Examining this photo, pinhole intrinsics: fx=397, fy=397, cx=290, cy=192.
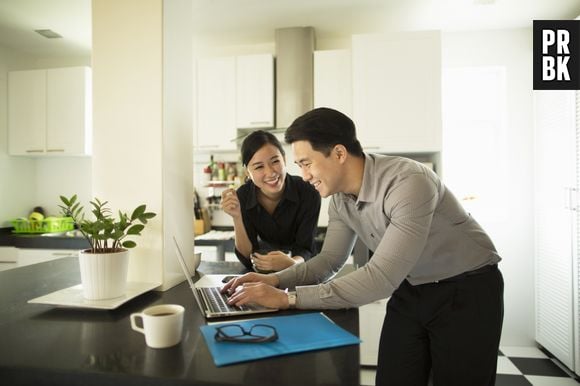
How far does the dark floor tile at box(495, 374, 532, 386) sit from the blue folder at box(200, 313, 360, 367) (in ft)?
7.24

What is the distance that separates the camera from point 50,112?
141 inches

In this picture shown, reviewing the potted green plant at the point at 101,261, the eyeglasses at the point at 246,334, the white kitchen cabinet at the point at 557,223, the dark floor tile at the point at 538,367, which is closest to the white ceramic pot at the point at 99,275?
the potted green plant at the point at 101,261

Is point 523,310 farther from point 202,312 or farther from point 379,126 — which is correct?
point 202,312

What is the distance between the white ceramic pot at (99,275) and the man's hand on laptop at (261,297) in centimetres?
34

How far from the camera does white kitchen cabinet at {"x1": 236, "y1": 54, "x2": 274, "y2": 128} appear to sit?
10.8ft

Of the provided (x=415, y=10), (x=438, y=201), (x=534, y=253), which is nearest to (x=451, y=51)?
(x=415, y=10)

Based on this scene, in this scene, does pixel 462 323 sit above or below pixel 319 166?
below

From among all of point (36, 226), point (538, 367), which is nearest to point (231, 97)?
point (36, 226)

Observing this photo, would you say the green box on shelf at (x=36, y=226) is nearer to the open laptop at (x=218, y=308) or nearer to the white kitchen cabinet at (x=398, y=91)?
the white kitchen cabinet at (x=398, y=91)

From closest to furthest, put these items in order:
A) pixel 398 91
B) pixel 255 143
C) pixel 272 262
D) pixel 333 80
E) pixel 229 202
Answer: pixel 272 262
pixel 229 202
pixel 255 143
pixel 398 91
pixel 333 80

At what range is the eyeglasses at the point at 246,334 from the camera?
30.8 inches

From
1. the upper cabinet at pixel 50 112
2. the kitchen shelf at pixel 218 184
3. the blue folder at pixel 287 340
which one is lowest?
the blue folder at pixel 287 340

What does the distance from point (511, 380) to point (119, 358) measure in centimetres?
271

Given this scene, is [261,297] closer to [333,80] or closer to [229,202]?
[229,202]
